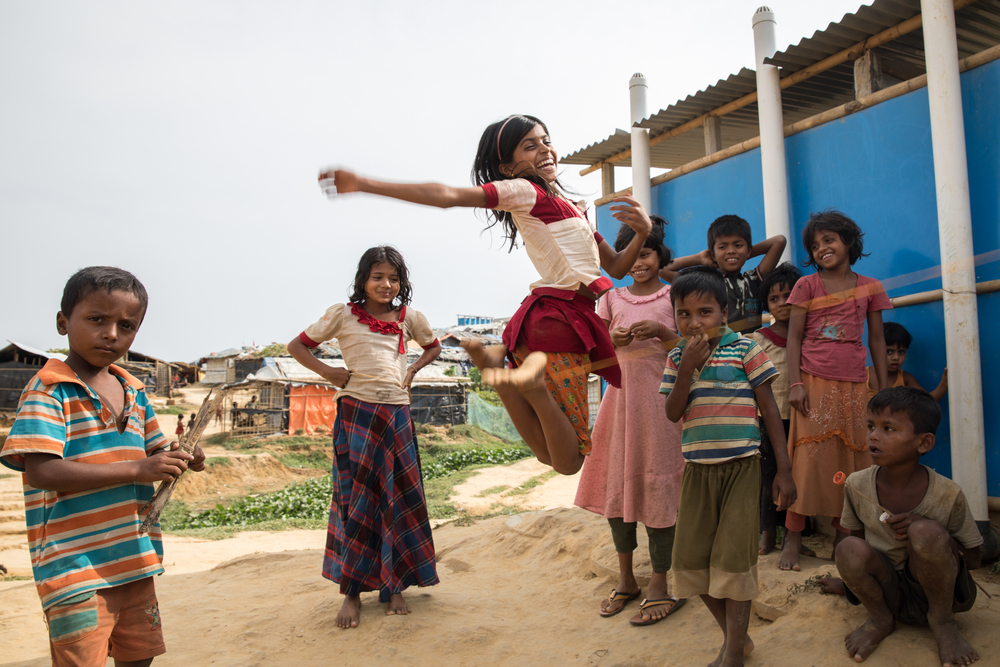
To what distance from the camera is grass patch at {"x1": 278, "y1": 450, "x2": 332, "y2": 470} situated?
54.1ft

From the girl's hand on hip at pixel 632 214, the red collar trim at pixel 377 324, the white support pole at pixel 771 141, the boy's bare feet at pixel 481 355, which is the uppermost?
the white support pole at pixel 771 141

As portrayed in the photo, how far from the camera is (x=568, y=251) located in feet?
7.60

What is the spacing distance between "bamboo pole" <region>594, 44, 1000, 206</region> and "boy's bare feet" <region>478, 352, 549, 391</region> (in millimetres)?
3474

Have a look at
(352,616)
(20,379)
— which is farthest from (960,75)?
(20,379)

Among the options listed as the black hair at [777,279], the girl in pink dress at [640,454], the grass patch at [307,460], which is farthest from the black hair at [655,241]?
the grass patch at [307,460]

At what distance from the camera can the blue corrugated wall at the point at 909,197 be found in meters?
3.54

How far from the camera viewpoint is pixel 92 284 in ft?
6.77

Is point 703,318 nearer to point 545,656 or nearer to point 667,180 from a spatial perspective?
point 545,656

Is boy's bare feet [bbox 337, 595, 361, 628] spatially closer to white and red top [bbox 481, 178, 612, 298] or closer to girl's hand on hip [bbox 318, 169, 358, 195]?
white and red top [bbox 481, 178, 612, 298]

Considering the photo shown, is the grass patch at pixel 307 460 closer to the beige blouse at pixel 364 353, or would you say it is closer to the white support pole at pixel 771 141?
the beige blouse at pixel 364 353

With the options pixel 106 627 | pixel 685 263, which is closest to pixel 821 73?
pixel 685 263

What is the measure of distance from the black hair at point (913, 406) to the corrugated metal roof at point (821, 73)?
274 centimetres

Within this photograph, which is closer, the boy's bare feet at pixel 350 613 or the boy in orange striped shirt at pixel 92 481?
the boy in orange striped shirt at pixel 92 481

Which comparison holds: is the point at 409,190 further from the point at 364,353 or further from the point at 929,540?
the point at 929,540
